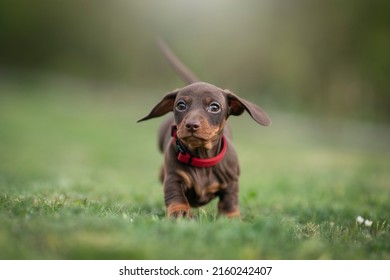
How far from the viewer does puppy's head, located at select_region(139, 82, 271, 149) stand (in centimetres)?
420

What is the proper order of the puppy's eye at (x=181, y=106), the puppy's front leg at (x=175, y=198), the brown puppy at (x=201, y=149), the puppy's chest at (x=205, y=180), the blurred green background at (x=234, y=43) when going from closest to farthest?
the brown puppy at (x=201, y=149) → the puppy's eye at (x=181, y=106) → the puppy's front leg at (x=175, y=198) → the puppy's chest at (x=205, y=180) → the blurred green background at (x=234, y=43)

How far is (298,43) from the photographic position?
60.6 feet

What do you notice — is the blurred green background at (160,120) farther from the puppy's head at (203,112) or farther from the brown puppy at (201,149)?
the puppy's head at (203,112)

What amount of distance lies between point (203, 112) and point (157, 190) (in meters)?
3.04

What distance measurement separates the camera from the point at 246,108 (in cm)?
452

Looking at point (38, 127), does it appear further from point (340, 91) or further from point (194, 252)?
point (194, 252)

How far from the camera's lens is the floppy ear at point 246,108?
14.7ft

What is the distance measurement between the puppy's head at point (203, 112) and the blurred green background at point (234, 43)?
10.9 m

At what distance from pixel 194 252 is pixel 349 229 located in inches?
70.2

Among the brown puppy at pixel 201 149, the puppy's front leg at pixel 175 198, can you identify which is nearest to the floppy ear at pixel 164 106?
the brown puppy at pixel 201 149

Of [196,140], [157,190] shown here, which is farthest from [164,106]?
[157,190]

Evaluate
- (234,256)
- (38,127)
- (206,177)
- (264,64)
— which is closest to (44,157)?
(38,127)

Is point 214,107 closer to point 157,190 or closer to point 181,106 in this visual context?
point 181,106

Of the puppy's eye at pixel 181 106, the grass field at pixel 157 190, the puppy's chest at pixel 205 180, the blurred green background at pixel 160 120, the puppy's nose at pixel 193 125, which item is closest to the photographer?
the grass field at pixel 157 190
